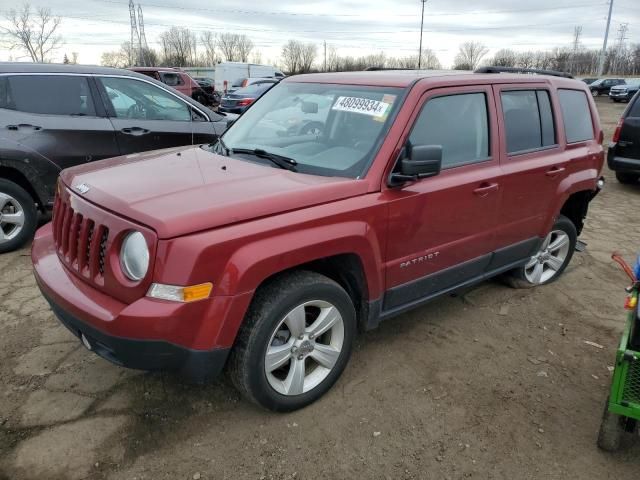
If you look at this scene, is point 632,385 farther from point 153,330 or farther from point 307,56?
point 307,56

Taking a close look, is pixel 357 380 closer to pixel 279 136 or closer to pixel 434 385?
pixel 434 385

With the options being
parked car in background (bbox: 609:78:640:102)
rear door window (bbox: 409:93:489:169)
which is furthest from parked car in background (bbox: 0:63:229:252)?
parked car in background (bbox: 609:78:640:102)

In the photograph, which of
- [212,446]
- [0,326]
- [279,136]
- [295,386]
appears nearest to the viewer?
[212,446]

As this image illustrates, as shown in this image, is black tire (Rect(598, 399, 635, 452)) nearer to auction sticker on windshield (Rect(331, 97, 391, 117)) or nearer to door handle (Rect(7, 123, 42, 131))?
auction sticker on windshield (Rect(331, 97, 391, 117))

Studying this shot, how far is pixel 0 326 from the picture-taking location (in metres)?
3.73

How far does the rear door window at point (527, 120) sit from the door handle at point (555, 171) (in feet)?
0.66

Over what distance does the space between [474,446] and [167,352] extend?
65.7 inches

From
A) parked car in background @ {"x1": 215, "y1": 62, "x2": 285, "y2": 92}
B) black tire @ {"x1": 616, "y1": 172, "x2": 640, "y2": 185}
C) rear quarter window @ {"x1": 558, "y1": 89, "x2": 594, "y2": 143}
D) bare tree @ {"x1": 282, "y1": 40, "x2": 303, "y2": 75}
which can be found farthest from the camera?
bare tree @ {"x1": 282, "y1": 40, "x2": 303, "y2": 75}

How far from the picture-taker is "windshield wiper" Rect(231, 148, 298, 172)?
3041mm

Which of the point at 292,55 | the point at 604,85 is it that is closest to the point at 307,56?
the point at 292,55

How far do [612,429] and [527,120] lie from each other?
2.33 metres

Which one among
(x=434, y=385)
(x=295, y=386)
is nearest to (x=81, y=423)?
(x=295, y=386)

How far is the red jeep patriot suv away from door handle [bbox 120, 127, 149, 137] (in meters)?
2.31

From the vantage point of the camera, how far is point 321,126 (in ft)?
11.0
